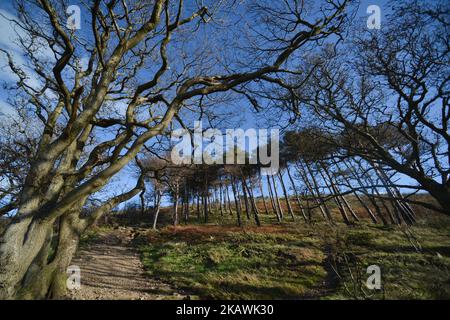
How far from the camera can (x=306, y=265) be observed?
10.2m

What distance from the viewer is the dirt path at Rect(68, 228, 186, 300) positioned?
6.24 m

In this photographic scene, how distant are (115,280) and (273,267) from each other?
6.21 metres

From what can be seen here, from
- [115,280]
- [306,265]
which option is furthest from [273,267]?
[115,280]

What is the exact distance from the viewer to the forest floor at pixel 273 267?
654cm

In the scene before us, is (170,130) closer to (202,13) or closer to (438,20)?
(202,13)

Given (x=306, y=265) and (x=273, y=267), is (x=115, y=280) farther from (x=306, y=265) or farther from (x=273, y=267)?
(x=306, y=265)

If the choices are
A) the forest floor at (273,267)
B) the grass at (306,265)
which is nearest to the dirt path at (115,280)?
the forest floor at (273,267)

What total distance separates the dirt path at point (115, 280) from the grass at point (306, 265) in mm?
625

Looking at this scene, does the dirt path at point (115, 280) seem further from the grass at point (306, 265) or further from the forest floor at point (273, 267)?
the grass at point (306, 265)

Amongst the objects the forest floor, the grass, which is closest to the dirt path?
the forest floor

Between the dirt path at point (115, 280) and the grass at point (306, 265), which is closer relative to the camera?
the dirt path at point (115, 280)

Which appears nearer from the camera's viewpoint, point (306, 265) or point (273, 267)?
point (273, 267)

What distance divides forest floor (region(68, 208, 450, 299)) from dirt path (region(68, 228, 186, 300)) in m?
0.03

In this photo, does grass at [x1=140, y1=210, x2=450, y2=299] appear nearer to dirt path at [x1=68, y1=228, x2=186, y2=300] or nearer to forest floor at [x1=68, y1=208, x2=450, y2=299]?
forest floor at [x1=68, y1=208, x2=450, y2=299]
